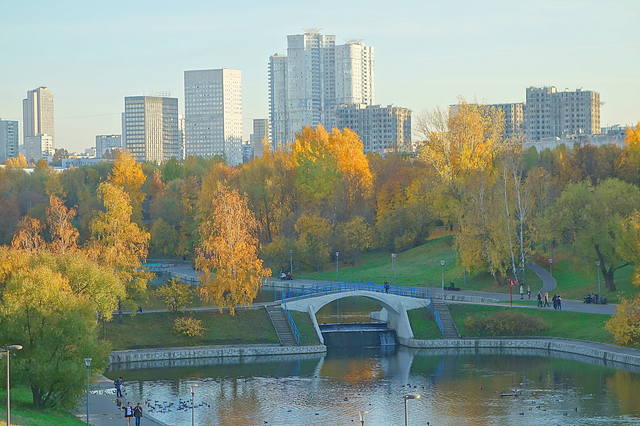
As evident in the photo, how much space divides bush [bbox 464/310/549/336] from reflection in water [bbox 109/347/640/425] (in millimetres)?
1906

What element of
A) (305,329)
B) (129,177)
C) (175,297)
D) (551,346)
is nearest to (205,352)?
(175,297)

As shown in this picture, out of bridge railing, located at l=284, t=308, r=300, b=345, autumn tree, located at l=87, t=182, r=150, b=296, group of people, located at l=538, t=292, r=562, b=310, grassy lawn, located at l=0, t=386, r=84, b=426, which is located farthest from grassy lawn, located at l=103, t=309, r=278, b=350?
group of people, located at l=538, t=292, r=562, b=310

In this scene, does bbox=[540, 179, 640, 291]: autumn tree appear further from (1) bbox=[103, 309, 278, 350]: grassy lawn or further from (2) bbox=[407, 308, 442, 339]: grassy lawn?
(1) bbox=[103, 309, 278, 350]: grassy lawn

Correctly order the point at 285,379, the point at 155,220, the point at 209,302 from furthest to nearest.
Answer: the point at 155,220, the point at 209,302, the point at 285,379

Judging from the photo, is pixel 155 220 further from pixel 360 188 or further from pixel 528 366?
pixel 528 366

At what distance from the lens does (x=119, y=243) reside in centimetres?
7750

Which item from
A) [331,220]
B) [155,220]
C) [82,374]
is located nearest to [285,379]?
[82,374]

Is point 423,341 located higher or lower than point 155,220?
lower

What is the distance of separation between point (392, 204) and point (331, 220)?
276 inches

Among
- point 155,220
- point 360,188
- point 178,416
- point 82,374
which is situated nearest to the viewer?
point 82,374

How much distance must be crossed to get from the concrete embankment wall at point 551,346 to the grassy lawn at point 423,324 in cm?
79

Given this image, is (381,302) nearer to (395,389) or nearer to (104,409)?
(395,389)

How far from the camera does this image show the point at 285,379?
64.4 m

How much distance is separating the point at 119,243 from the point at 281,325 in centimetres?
1267
